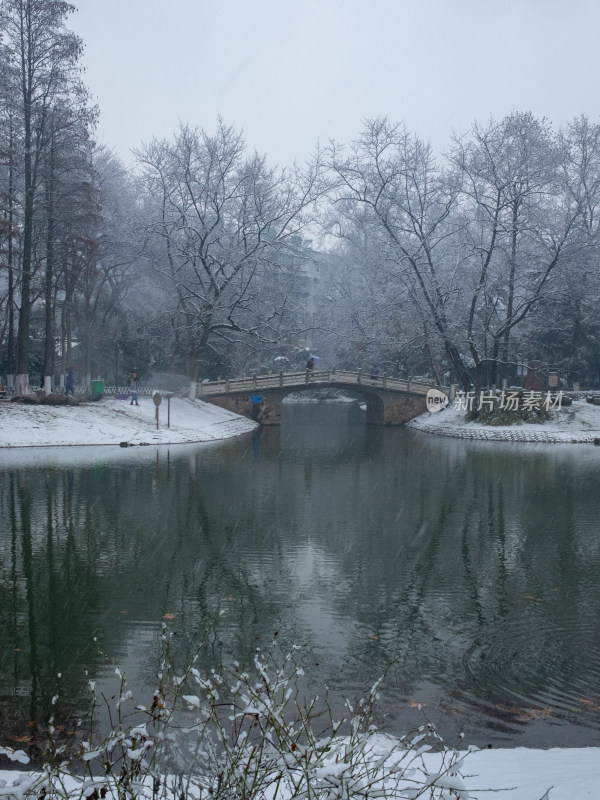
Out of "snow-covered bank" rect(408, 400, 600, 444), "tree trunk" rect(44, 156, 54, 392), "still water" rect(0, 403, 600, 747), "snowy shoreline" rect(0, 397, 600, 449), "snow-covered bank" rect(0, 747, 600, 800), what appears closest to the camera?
"snow-covered bank" rect(0, 747, 600, 800)

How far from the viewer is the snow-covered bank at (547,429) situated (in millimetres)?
37750

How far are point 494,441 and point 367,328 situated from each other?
525 inches

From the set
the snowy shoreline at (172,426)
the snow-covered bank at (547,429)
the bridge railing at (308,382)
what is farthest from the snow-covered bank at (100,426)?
the snow-covered bank at (547,429)

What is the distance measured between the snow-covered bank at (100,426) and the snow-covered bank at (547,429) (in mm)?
11508

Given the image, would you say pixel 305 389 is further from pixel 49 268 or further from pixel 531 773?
pixel 531 773

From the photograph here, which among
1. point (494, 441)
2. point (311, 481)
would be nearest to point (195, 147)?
point (494, 441)

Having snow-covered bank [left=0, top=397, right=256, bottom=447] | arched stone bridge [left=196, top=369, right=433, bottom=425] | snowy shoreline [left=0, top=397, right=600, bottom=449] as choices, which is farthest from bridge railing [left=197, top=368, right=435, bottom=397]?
snow-covered bank [left=0, top=397, right=256, bottom=447]

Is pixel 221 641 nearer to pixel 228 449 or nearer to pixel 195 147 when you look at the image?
pixel 228 449

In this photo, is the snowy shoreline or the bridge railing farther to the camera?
the bridge railing

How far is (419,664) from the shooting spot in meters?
8.61

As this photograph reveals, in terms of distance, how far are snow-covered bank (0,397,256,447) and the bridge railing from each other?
551cm

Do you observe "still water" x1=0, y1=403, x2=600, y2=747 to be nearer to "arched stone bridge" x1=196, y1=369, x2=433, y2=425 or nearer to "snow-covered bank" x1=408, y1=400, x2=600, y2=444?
"snow-covered bank" x1=408, y1=400, x2=600, y2=444

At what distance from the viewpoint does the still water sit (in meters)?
7.93

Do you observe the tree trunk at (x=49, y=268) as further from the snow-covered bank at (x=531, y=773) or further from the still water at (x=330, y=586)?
the snow-covered bank at (x=531, y=773)
